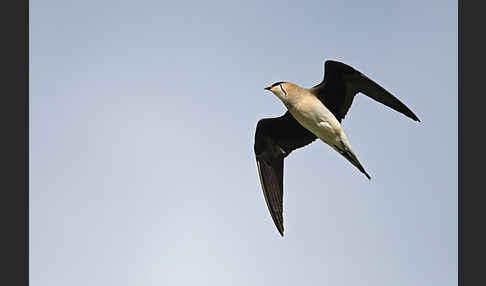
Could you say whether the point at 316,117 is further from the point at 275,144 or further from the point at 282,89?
the point at 275,144

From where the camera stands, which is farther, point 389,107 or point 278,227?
point 278,227

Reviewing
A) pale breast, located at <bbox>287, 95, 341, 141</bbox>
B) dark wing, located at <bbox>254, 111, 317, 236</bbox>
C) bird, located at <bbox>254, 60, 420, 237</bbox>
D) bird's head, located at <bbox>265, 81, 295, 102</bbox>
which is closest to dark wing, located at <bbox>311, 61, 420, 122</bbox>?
bird, located at <bbox>254, 60, 420, 237</bbox>

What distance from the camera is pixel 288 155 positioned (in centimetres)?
1133

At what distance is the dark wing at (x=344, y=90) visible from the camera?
948 centimetres

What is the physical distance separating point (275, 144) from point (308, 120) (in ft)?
6.55

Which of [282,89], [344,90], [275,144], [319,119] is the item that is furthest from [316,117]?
[275,144]

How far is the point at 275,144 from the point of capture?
11.4 m

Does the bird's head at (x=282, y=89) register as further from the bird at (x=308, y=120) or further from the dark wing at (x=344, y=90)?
the dark wing at (x=344, y=90)

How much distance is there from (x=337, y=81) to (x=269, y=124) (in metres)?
1.67

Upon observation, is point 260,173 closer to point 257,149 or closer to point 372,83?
point 257,149

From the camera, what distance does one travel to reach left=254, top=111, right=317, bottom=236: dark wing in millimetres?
11180

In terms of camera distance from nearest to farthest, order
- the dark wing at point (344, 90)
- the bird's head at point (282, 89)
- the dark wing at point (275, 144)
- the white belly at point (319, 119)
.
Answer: the white belly at point (319, 119) < the dark wing at point (344, 90) < the bird's head at point (282, 89) < the dark wing at point (275, 144)

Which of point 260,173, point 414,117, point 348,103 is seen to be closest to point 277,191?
point 260,173

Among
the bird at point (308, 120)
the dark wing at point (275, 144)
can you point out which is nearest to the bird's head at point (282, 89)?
the bird at point (308, 120)
